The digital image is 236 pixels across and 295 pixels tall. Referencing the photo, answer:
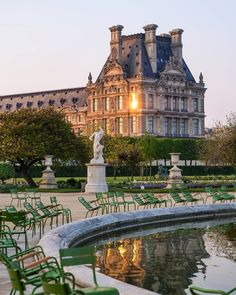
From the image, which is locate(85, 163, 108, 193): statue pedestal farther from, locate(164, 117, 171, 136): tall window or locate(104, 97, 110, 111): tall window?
locate(104, 97, 110, 111): tall window

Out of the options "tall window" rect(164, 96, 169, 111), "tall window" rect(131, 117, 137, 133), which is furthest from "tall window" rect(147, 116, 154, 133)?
"tall window" rect(164, 96, 169, 111)

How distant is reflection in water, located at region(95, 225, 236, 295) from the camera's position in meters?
9.38

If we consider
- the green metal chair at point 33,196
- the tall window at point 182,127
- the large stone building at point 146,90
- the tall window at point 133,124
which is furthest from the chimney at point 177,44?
the green metal chair at point 33,196

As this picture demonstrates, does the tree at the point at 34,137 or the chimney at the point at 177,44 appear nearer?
the tree at the point at 34,137

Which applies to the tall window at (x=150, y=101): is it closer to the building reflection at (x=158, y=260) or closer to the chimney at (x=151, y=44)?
the chimney at (x=151, y=44)

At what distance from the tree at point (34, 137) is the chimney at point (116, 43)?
55985 mm

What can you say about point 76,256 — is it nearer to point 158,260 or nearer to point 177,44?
point 158,260

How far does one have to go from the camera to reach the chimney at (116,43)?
318ft

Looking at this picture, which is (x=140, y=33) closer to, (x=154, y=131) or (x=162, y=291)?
(x=154, y=131)

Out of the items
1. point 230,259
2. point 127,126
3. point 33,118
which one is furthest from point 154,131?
point 230,259

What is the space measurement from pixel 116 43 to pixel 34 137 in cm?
5942

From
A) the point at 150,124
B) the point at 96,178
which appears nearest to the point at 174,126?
the point at 150,124

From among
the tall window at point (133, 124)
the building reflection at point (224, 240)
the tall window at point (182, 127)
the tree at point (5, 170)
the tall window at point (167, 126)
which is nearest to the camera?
the building reflection at point (224, 240)

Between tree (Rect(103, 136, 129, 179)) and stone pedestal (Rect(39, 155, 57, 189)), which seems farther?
tree (Rect(103, 136, 129, 179))
